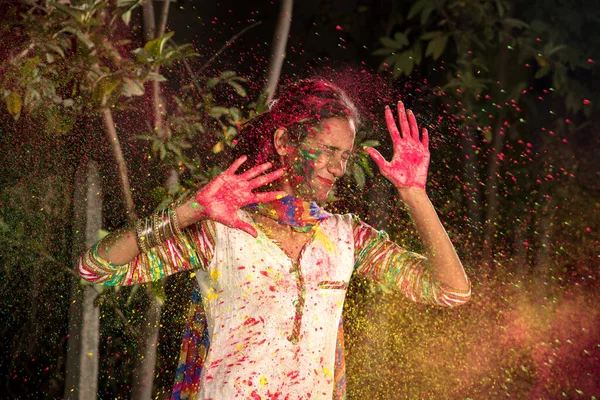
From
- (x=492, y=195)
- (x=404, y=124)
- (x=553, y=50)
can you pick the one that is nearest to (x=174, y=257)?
(x=404, y=124)

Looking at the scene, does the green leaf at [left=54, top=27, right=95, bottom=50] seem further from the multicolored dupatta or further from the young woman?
the multicolored dupatta

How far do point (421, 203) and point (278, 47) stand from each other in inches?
62.7

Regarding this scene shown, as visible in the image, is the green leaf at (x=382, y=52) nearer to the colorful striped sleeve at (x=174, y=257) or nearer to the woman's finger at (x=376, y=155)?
the woman's finger at (x=376, y=155)

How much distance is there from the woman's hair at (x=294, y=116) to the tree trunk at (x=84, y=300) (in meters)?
1.13

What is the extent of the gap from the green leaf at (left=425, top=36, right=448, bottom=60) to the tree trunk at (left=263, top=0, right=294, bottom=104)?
0.81 metres

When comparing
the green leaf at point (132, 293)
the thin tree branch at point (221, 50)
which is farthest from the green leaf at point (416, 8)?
the green leaf at point (132, 293)

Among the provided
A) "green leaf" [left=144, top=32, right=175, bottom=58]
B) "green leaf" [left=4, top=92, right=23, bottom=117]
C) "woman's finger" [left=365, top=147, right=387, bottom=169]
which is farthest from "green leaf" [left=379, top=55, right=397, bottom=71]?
"woman's finger" [left=365, top=147, right=387, bottom=169]

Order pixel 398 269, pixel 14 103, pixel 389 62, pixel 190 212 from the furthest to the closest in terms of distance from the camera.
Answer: pixel 389 62, pixel 14 103, pixel 398 269, pixel 190 212

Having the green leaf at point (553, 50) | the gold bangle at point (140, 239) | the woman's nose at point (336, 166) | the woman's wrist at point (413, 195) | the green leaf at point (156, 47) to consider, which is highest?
the green leaf at point (156, 47)

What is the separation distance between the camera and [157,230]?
1.88m

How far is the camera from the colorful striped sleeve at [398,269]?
6.70 feet

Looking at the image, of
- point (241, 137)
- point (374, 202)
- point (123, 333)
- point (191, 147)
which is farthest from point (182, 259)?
point (374, 202)

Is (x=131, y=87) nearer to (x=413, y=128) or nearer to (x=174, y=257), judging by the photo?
(x=174, y=257)

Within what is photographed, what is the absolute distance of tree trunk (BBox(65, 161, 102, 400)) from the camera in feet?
10.3
